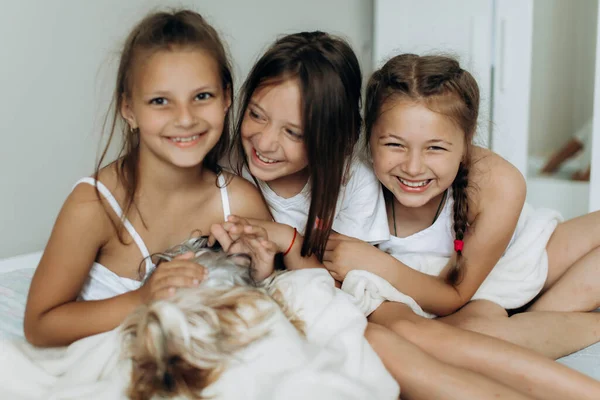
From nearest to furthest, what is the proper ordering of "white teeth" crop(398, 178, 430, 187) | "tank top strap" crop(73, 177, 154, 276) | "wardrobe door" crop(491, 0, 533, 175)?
1. "tank top strap" crop(73, 177, 154, 276)
2. "white teeth" crop(398, 178, 430, 187)
3. "wardrobe door" crop(491, 0, 533, 175)

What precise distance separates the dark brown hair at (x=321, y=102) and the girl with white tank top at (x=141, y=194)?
121 mm

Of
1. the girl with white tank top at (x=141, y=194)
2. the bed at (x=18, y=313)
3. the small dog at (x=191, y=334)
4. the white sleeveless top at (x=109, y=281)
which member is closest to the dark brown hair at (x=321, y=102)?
the girl with white tank top at (x=141, y=194)

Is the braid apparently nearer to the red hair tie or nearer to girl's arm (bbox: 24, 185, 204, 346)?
the red hair tie

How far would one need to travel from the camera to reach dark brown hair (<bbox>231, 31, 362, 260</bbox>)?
1.41 m

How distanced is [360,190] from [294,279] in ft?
1.54

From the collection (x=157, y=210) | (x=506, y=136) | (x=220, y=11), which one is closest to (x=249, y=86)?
(x=157, y=210)

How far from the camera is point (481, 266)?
60.5 inches

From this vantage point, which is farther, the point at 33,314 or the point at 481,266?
the point at 481,266

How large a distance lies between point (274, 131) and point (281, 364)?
1.89 ft

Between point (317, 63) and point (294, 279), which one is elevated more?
point (317, 63)

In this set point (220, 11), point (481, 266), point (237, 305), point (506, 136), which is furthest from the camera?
point (506, 136)

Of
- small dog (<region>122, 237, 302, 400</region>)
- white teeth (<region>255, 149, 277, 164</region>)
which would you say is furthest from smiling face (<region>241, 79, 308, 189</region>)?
small dog (<region>122, 237, 302, 400</region>)

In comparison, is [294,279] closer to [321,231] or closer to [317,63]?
[321,231]

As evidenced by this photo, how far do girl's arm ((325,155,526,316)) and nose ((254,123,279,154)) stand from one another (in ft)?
0.84
